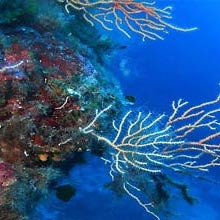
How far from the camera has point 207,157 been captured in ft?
19.4

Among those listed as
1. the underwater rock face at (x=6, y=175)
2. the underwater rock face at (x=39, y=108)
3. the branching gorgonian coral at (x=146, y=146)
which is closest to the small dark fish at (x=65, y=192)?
the underwater rock face at (x=39, y=108)

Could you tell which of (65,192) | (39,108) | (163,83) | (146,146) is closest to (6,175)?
(39,108)

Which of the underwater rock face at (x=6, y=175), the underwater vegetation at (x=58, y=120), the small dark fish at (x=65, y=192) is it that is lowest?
the underwater rock face at (x=6, y=175)

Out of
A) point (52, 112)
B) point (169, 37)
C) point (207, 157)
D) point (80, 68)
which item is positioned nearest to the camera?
point (52, 112)

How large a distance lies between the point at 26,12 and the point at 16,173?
2.25m

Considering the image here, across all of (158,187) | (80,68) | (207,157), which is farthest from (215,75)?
(80,68)

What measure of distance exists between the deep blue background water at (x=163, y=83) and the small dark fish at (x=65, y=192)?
6 cm

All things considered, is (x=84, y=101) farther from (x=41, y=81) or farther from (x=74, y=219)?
(x=74, y=219)

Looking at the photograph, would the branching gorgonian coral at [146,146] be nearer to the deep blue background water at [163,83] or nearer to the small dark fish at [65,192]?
the deep blue background water at [163,83]

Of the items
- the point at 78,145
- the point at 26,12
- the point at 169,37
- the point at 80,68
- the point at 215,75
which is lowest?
the point at 78,145

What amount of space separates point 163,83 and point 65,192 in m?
3.43

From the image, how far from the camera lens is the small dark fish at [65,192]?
4.39m

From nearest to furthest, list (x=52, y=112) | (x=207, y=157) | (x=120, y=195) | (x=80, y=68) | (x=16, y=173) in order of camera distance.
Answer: (x=16, y=173), (x=52, y=112), (x=80, y=68), (x=120, y=195), (x=207, y=157)

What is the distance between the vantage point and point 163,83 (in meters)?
7.07
